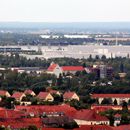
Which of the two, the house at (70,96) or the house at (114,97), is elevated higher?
the house at (70,96)

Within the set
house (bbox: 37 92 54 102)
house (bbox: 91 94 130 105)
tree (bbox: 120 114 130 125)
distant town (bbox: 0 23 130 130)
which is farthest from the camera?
house (bbox: 91 94 130 105)

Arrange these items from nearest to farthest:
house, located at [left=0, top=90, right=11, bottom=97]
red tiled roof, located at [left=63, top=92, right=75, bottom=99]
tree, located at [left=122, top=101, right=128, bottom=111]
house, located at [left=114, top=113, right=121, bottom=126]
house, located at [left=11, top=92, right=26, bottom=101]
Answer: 1. house, located at [left=114, top=113, right=121, bottom=126]
2. tree, located at [left=122, top=101, right=128, bottom=111]
3. house, located at [left=11, top=92, right=26, bottom=101]
4. red tiled roof, located at [left=63, top=92, right=75, bottom=99]
5. house, located at [left=0, top=90, right=11, bottom=97]

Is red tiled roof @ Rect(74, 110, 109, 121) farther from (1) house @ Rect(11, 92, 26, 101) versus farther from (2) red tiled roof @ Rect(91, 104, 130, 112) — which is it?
(1) house @ Rect(11, 92, 26, 101)

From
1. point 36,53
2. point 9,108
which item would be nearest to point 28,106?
point 9,108

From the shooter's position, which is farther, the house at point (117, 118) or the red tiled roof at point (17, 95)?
the red tiled roof at point (17, 95)

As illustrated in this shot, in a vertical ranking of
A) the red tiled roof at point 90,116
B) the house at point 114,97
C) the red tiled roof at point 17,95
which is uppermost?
the red tiled roof at point 90,116

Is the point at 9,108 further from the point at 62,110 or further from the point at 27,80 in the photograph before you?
the point at 27,80

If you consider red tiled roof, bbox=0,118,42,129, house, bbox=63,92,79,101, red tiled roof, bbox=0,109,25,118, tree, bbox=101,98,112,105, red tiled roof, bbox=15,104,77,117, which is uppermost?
red tiled roof, bbox=0,118,42,129

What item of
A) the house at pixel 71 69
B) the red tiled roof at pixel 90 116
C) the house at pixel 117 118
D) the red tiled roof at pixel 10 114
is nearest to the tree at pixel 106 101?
the red tiled roof at pixel 90 116

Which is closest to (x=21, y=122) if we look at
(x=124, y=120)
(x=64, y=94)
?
(x=124, y=120)

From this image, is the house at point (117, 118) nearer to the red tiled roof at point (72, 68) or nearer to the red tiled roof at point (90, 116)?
the red tiled roof at point (90, 116)

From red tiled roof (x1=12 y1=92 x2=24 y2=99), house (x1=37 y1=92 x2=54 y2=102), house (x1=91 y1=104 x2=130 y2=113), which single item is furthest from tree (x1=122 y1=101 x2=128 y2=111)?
red tiled roof (x1=12 y1=92 x2=24 y2=99)
